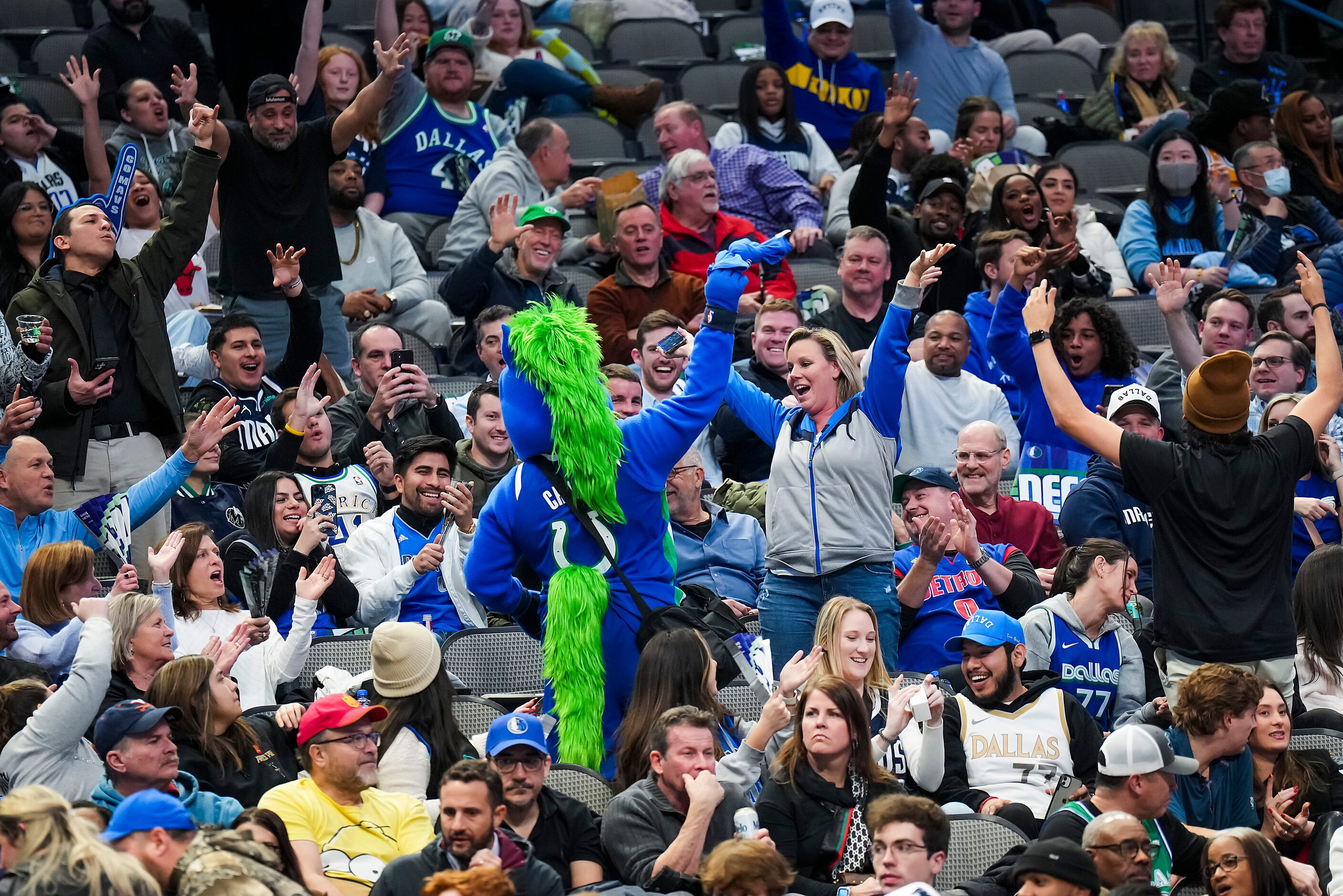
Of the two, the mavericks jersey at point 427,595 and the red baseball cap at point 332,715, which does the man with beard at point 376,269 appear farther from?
the red baseball cap at point 332,715

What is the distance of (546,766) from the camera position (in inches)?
193

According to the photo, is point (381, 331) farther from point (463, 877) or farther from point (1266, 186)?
point (1266, 186)

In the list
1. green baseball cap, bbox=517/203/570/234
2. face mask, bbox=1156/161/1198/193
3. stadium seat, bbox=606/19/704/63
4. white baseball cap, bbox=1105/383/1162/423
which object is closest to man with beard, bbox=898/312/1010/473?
white baseball cap, bbox=1105/383/1162/423

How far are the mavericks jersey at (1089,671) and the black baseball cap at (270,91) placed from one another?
13.4 feet

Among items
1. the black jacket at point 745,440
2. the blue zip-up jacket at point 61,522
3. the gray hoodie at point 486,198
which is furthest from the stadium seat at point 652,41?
the blue zip-up jacket at point 61,522

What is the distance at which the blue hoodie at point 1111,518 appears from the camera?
7000 millimetres

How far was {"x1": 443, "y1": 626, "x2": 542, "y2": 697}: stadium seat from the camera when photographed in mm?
6129

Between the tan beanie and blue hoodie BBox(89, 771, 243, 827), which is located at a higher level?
the tan beanie

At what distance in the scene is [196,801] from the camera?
15.7 feet

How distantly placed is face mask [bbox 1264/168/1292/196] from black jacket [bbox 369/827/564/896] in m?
6.87

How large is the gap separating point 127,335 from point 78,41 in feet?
13.9

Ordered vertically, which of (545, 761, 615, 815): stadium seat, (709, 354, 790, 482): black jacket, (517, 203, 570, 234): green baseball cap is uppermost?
(517, 203, 570, 234): green baseball cap

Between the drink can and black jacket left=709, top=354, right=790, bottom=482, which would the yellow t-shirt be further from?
black jacket left=709, top=354, right=790, bottom=482

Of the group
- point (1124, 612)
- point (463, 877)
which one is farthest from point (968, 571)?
point (463, 877)
